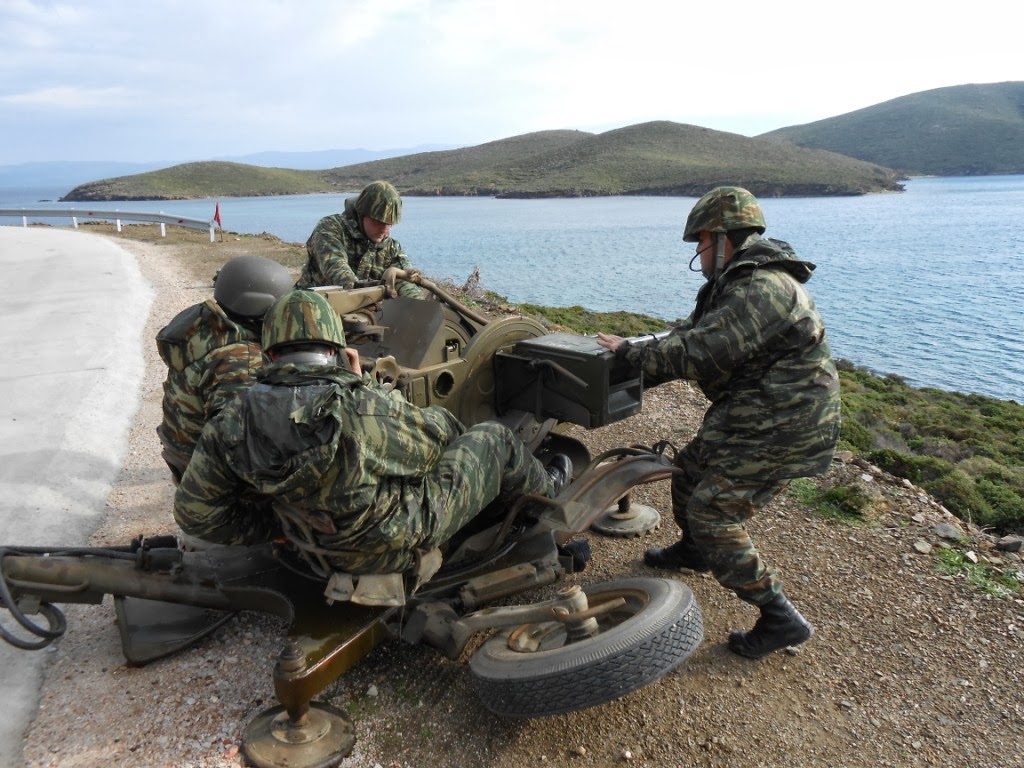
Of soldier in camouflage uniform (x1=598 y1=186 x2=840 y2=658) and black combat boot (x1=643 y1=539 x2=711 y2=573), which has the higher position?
soldier in camouflage uniform (x1=598 y1=186 x2=840 y2=658)

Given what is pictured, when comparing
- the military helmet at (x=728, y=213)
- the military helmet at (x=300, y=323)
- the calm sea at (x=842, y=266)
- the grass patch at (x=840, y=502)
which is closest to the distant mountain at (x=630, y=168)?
Answer: the calm sea at (x=842, y=266)

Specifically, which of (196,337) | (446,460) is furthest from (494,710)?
(196,337)

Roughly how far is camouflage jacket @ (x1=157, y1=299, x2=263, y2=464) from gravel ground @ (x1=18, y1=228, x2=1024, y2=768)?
139cm

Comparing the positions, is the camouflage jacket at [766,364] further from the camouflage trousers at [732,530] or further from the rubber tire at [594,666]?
the rubber tire at [594,666]

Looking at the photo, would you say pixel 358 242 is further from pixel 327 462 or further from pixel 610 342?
pixel 327 462

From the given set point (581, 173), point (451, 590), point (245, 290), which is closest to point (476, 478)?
point (451, 590)

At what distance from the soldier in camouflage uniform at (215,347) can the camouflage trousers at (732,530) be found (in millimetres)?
2541

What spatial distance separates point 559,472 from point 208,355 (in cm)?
229

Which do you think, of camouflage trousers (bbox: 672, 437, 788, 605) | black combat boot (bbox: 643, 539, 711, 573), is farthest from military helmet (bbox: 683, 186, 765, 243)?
black combat boot (bbox: 643, 539, 711, 573)

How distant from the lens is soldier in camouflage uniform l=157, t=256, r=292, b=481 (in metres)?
4.29

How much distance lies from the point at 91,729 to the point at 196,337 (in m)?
2.01

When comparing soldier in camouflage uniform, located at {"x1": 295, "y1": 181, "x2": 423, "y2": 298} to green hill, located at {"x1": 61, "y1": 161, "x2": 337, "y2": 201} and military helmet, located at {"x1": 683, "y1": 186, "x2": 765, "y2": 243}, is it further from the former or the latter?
green hill, located at {"x1": 61, "y1": 161, "x2": 337, "y2": 201}

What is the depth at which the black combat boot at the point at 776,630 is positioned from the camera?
13.5 ft

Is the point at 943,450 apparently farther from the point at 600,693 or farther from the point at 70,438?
the point at 70,438
